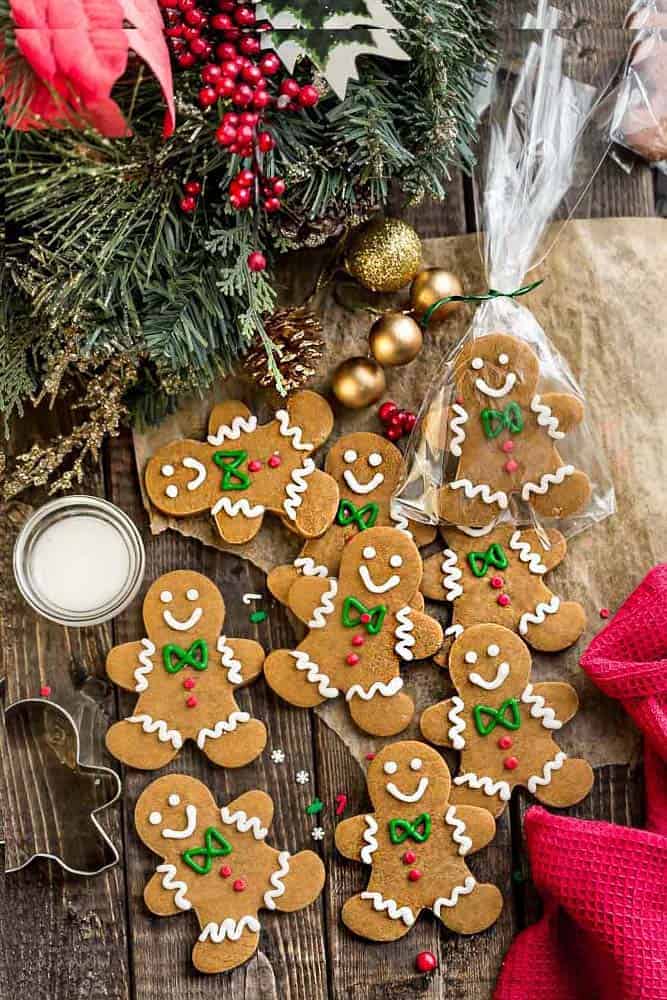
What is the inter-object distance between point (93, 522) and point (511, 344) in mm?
528

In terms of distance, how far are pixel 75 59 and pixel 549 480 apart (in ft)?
2.29

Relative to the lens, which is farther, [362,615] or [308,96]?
[362,615]

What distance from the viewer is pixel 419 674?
1231 millimetres

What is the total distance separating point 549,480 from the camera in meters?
1.21

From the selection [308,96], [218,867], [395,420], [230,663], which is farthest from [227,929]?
[308,96]

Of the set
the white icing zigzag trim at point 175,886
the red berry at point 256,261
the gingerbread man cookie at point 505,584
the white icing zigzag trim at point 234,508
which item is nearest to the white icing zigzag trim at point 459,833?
the gingerbread man cookie at point 505,584

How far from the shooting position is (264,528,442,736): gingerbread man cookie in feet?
3.93

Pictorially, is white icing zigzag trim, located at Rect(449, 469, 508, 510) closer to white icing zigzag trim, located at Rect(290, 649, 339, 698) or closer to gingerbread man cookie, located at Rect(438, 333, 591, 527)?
gingerbread man cookie, located at Rect(438, 333, 591, 527)

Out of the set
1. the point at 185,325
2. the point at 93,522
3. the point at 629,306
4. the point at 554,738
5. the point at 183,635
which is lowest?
the point at 554,738

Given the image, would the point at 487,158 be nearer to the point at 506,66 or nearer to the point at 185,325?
the point at 506,66

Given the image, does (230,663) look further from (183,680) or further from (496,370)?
(496,370)

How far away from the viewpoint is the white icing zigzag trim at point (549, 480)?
1.21m

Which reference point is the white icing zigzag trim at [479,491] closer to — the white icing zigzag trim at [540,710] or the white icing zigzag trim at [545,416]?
the white icing zigzag trim at [545,416]

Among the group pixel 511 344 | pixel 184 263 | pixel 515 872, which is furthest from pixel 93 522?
pixel 515 872
